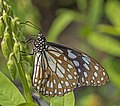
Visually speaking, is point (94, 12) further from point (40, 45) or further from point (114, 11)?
point (40, 45)

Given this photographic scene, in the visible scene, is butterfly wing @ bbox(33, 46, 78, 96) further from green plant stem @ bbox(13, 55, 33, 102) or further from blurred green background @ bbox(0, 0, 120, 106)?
blurred green background @ bbox(0, 0, 120, 106)

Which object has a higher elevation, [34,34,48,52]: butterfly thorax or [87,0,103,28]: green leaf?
[87,0,103,28]: green leaf

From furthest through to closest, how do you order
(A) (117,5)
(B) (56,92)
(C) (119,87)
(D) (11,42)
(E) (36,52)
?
(A) (117,5)
(C) (119,87)
(E) (36,52)
(B) (56,92)
(D) (11,42)

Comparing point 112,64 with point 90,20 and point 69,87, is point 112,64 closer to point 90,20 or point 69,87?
point 90,20

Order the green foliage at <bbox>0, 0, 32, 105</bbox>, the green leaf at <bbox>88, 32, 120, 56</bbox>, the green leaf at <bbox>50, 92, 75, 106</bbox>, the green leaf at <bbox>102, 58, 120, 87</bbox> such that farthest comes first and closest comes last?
the green leaf at <bbox>88, 32, 120, 56</bbox>, the green leaf at <bbox>102, 58, 120, 87</bbox>, the green leaf at <bbox>50, 92, 75, 106</bbox>, the green foliage at <bbox>0, 0, 32, 105</bbox>

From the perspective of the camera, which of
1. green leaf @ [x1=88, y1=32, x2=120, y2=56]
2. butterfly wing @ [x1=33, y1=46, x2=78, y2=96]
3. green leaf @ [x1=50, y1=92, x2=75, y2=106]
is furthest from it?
green leaf @ [x1=88, y1=32, x2=120, y2=56]

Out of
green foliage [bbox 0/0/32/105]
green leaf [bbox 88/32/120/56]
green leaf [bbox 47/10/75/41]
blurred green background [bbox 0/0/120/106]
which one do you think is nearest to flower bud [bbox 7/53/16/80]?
green foliage [bbox 0/0/32/105]

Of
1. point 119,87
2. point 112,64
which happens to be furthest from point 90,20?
point 119,87

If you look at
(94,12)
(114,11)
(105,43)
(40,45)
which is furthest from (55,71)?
(94,12)

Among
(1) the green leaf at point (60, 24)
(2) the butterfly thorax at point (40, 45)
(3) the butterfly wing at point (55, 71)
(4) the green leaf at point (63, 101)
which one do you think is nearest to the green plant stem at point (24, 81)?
(4) the green leaf at point (63, 101)
